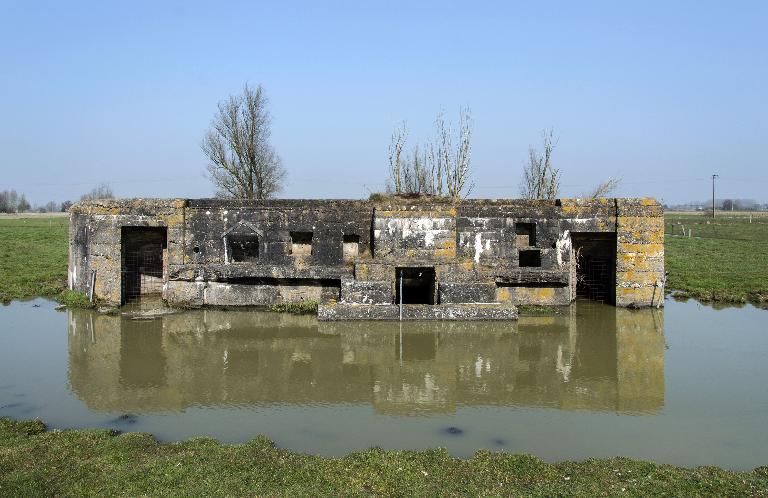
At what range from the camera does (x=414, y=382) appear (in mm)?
7777

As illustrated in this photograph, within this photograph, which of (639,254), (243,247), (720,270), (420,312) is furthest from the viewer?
(720,270)

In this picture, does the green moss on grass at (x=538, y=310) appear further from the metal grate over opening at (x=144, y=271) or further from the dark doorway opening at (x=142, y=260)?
the metal grate over opening at (x=144, y=271)

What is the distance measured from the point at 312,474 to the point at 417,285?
852 centimetres

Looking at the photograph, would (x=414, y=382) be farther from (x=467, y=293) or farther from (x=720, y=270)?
(x=720, y=270)

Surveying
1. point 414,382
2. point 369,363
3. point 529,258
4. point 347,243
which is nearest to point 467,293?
point 529,258

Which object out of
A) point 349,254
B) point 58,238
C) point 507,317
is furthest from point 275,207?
point 58,238

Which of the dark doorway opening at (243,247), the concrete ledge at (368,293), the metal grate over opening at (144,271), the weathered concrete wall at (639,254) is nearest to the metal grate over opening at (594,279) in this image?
the weathered concrete wall at (639,254)

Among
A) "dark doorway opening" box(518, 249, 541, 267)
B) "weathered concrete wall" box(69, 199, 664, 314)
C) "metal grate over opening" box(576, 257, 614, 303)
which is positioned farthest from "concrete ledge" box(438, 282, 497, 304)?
"metal grate over opening" box(576, 257, 614, 303)

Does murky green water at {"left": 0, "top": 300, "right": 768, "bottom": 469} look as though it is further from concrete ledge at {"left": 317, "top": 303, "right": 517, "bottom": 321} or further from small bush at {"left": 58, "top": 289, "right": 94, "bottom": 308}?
small bush at {"left": 58, "top": 289, "right": 94, "bottom": 308}

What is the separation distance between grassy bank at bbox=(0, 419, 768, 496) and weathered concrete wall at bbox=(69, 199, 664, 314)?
725 centimetres

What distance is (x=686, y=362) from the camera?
342 inches

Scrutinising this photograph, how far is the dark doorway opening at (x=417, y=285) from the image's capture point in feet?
42.0

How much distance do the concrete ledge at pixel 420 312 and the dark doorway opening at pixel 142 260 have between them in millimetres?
4839

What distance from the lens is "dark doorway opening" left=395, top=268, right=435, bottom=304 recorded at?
12797 millimetres
